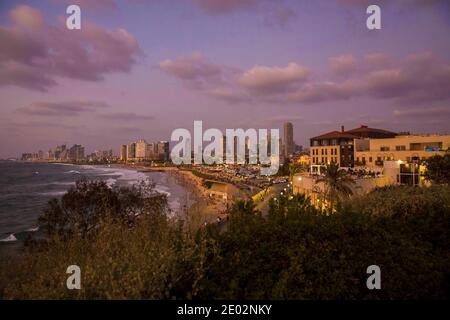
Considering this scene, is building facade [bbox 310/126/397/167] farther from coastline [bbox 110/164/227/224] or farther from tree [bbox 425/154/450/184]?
tree [bbox 425/154/450/184]

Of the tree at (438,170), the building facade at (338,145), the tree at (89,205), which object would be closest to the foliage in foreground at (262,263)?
the tree at (89,205)

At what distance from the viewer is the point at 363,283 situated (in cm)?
488

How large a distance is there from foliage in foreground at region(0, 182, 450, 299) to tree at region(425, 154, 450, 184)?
21.3 metres

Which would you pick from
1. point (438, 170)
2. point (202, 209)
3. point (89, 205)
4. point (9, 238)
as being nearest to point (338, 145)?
point (438, 170)

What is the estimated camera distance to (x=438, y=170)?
2517 centimetres

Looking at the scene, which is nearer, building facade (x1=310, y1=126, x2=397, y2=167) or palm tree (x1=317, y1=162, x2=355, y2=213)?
palm tree (x1=317, y1=162, x2=355, y2=213)

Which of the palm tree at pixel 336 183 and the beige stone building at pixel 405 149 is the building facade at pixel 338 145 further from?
the palm tree at pixel 336 183

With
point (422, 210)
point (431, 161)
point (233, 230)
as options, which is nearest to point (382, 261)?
point (233, 230)

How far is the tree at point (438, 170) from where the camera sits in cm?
2444

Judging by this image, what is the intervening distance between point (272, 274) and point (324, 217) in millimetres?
2073

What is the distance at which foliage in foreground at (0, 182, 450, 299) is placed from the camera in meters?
4.20

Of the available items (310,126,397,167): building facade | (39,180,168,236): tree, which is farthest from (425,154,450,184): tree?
(310,126,397,167): building facade

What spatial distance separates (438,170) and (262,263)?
25356 millimetres

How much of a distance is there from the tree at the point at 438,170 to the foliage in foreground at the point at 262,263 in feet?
69.8
